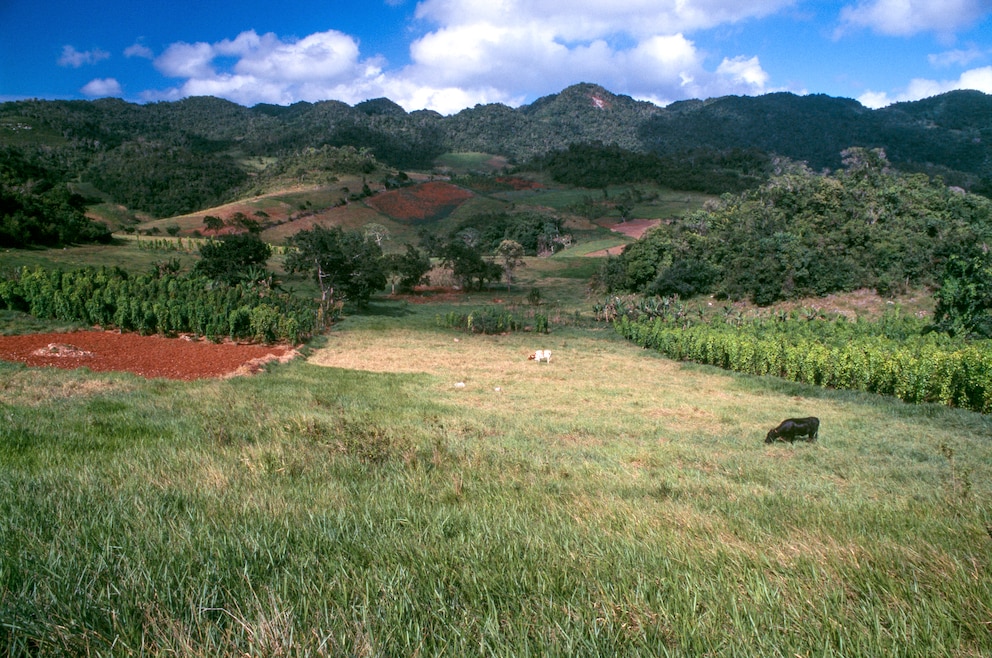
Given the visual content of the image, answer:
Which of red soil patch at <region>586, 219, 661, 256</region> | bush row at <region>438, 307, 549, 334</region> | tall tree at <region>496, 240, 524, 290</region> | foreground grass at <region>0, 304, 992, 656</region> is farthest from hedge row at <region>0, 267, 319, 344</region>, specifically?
red soil patch at <region>586, 219, 661, 256</region>

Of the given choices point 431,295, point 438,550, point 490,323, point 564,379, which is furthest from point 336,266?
point 438,550

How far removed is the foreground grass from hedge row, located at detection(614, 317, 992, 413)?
12.1 meters

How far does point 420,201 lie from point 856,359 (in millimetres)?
85443

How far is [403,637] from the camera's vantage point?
1840mm

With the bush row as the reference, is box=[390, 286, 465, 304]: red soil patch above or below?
above

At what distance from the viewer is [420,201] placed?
98.0m

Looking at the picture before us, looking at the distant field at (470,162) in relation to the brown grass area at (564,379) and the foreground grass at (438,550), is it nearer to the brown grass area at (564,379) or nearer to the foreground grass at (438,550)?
the brown grass area at (564,379)

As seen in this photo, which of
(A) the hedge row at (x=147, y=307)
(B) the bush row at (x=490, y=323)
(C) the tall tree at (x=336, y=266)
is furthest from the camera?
(C) the tall tree at (x=336, y=266)

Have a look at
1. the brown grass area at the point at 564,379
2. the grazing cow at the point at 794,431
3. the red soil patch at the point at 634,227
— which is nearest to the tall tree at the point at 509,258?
the brown grass area at the point at 564,379

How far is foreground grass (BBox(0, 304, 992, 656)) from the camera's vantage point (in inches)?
72.1

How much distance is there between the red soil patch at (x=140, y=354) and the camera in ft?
57.2

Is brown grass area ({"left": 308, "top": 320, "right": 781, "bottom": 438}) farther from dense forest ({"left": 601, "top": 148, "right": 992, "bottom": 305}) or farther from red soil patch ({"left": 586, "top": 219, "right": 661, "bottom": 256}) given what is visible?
red soil patch ({"left": 586, "top": 219, "right": 661, "bottom": 256})

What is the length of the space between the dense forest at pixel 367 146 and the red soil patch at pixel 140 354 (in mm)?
21611

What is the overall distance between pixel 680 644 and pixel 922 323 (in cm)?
3677
